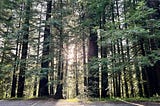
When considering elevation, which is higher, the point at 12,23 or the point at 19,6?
the point at 19,6

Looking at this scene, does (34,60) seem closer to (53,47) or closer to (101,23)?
(53,47)

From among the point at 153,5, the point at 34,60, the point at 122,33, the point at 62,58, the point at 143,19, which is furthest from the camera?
the point at 62,58

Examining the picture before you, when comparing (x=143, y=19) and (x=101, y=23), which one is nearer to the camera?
(x=143, y=19)

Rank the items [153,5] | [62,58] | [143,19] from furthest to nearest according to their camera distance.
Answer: [62,58] → [153,5] → [143,19]

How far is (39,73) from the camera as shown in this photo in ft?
53.8

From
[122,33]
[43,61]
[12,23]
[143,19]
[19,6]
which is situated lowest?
[43,61]

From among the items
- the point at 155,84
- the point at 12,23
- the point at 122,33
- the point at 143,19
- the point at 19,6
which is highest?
the point at 19,6

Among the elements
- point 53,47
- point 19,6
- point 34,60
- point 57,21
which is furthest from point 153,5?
point 19,6

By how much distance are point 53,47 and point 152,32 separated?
8.31 metres

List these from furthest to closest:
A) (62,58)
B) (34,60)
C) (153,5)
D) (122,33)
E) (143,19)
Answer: (62,58), (34,60), (153,5), (143,19), (122,33)

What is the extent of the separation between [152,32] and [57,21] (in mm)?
7399

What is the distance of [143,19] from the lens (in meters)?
13.6

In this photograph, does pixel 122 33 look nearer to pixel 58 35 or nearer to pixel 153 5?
pixel 153 5

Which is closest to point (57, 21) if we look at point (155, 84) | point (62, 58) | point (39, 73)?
point (62, 58)
